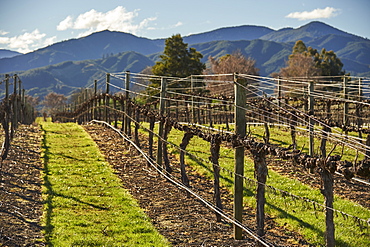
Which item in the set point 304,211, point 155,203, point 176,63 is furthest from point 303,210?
point 176,63

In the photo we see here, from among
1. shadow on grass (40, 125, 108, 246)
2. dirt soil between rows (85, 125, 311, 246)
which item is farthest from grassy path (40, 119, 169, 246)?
dirt soil between rows (85, 125, 311, 246)

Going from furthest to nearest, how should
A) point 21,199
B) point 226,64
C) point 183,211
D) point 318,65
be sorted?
point 318,65
point 226,64
point 21,199
point 183,211

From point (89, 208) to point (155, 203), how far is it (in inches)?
61.4

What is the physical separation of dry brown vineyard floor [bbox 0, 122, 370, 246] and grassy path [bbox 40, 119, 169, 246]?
26 centimetres

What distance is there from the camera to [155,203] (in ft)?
31.5

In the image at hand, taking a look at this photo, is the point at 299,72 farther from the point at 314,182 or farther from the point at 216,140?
the point at 216,140

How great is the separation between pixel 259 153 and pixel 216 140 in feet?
5.04

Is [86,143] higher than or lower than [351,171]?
lower

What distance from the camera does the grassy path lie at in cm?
734

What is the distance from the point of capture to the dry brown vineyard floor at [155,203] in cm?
743

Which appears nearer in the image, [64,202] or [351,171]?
[351,171]

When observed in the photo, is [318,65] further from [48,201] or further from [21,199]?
[21,199]

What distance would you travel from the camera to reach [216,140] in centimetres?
786

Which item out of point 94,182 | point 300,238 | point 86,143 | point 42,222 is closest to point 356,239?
point 300,238
